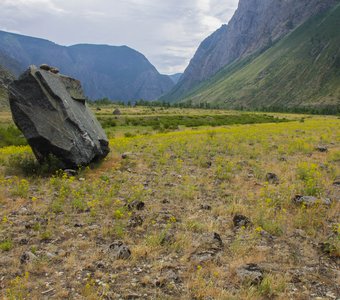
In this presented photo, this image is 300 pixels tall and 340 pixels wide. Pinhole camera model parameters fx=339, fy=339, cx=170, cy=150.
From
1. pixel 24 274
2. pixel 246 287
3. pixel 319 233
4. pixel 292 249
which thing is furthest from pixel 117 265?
pixel 319 233

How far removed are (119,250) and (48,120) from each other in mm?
8614

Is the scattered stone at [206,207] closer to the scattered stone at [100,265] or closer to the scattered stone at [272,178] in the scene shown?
the scattered stone at [272,178]

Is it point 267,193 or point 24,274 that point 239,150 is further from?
point 24,274

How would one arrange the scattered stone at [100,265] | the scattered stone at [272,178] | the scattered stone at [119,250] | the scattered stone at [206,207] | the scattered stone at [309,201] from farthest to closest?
the scattered stone at [272,178] → the scattered stone at [206,207] → the scattered stone at [309,201] → the scattered stone at [119,250] → the scattered stone at [100,265]

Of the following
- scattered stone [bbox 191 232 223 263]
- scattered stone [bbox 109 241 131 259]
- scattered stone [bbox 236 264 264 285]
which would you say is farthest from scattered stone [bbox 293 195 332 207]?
scattered stone [bbox 109 241 131 259]

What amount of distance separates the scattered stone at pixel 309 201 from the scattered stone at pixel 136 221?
16.8ft

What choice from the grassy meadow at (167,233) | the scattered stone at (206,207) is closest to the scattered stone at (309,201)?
the grassy meadow at (167,233)

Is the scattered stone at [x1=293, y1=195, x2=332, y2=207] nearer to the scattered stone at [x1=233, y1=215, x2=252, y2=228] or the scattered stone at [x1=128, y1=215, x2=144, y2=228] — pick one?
the scattered stone at [x1=233, y1=215, x2=252, y2=228]

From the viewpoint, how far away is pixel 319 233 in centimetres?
905

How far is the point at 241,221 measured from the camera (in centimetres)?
962

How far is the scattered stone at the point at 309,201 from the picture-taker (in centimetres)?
1071

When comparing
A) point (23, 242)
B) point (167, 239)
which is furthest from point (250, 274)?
point (23, 242)

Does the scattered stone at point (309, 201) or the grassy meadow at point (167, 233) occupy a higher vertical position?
the scattered stone at point (309, 201)

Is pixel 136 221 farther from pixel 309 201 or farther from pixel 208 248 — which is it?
pixel 309 201
